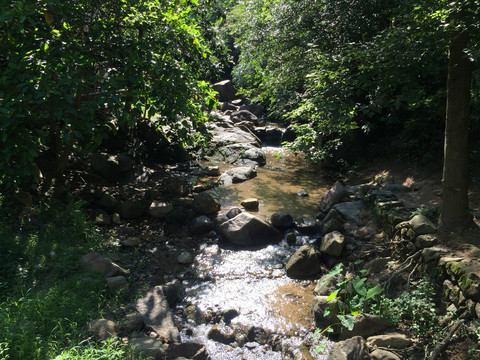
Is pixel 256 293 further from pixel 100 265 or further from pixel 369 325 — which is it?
pixel 100 265

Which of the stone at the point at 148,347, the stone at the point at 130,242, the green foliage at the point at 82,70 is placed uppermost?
the green foliage at the point at 82,70

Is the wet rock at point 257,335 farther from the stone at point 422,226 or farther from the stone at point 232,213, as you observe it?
the stone at point 232,213

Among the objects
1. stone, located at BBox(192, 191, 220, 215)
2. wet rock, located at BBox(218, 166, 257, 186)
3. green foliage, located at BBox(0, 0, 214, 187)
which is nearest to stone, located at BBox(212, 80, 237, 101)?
wet rock, located at BBox(218, 166, 257, 186)

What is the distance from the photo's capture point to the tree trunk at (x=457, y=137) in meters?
4.65

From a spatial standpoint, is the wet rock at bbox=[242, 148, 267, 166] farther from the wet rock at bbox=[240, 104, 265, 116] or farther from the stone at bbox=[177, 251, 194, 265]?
the wet rock at bbox=[240, 104, 265, 116]

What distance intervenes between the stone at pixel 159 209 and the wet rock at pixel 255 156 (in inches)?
235

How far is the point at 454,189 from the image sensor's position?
16.0 feet

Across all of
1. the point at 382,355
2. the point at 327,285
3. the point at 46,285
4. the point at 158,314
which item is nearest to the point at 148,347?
the point at 158,314

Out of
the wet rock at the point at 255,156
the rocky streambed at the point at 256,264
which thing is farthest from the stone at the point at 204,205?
the wet rock at the point at 255,156

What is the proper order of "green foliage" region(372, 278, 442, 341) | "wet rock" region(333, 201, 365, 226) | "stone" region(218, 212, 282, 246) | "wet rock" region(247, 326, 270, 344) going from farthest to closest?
1. "wet rock" region(333, 201, 365, 226)
2. "stone" region(218, 212, 282, 246)
3. "wet rock" region(247, 326, 270, 344)
4. "green foliage" region(372, 278, 442, 341)

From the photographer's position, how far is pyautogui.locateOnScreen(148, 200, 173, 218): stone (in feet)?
25.6

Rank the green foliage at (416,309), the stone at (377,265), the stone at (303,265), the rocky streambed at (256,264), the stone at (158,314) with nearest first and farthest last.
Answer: the green foliage at (416,309) → the rocky streambed at (256,264) → the stone at (158,314) → the stone at (377,265) → the stone at (303,265)

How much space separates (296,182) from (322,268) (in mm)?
5101

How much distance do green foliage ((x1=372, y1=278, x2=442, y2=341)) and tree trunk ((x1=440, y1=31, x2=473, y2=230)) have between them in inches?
46.1
